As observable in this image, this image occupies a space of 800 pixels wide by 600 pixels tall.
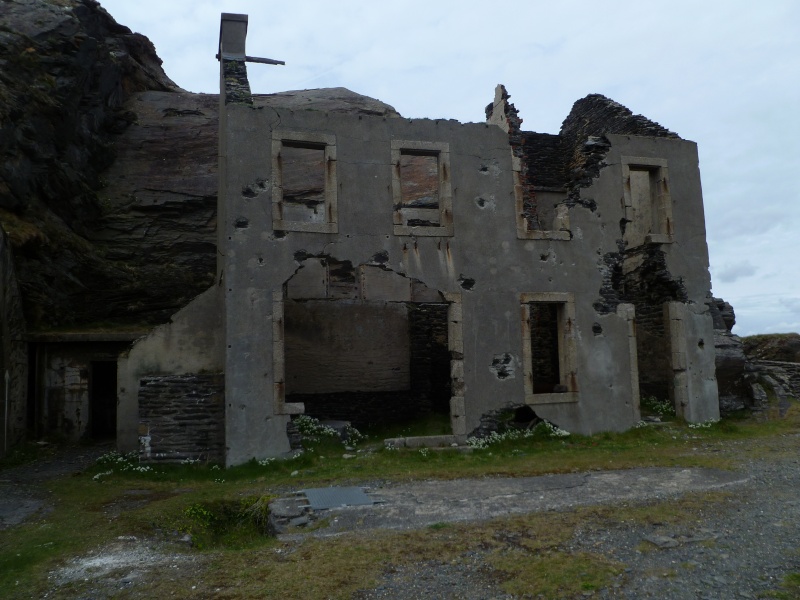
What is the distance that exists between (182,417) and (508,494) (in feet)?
20.5

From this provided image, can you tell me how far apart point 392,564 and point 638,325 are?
1132 cm

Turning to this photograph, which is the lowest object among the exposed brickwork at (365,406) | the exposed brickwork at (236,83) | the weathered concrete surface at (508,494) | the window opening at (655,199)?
the weathered concrete surface at (508,494)

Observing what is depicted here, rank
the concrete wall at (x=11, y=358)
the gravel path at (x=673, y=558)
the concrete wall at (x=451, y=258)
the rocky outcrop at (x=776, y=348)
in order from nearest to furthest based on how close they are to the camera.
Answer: the gravel path at (x=673, y=558)
the concrete wall at (x=451, y=258)
the concrete wall at (x=11, y=358)
the rocky outcrop at (x=776, y=348)

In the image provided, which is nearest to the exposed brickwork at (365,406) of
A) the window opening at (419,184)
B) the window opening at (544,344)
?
the window opening at (544,344)

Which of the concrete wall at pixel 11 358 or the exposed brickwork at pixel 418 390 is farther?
the exposed brickwork at pixel 418 390

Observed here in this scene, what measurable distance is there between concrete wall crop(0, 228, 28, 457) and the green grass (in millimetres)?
769

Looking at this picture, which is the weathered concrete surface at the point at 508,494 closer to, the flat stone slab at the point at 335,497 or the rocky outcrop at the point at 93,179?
the flat stone slab at the point at 335,497

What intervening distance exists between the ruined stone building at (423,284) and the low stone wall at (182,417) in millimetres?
35

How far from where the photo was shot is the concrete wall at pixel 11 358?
41.0ft

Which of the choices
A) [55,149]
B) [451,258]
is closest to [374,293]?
[451,258]

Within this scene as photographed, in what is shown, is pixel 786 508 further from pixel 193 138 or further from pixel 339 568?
pixel 193 138

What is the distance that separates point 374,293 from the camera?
17.6 metres

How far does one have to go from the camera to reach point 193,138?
72.1 feet

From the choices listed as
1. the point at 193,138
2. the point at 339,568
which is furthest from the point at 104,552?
the point at 193,138
